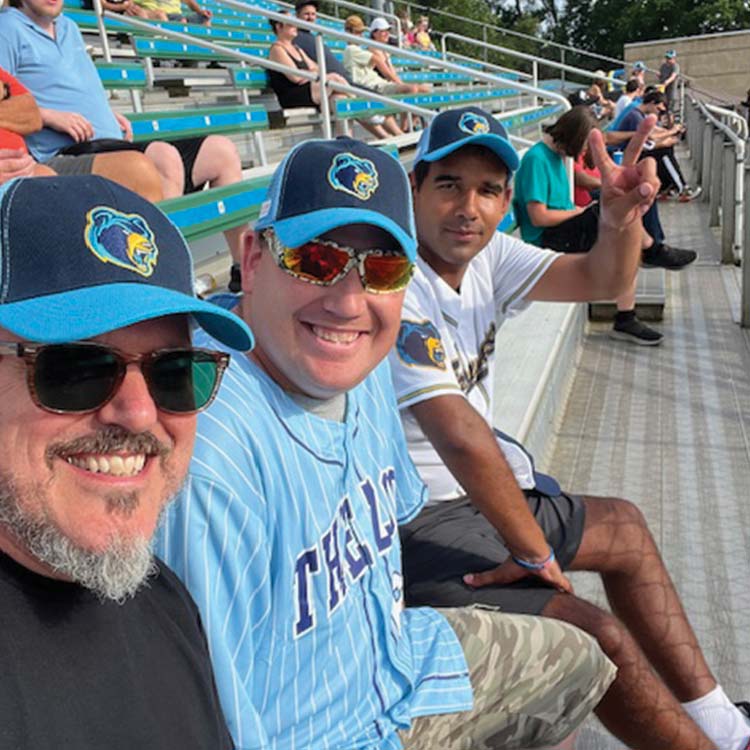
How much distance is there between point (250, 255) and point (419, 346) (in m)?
0.56

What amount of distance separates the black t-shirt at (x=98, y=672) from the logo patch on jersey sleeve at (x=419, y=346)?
0.97 metres

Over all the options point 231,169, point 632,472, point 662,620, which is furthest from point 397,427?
point 231,169

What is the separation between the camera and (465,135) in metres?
2.13

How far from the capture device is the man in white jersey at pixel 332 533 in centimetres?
120

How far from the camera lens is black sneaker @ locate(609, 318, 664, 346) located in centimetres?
479

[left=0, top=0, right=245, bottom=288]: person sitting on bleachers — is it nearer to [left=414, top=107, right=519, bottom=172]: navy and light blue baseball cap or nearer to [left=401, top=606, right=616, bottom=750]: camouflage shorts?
[left=414, top=107, right=519, bottom=172]: navy and light blue baseball cap

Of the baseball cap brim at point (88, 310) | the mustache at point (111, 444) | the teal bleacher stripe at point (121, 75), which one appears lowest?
the mustache at point (111, 444)

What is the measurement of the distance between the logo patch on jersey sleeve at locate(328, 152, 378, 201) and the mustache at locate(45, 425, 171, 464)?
2.12ft

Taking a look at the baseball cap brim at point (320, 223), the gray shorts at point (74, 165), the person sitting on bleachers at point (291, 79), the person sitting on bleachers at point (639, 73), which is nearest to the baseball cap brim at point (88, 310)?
the baseball cap brim at point (320, 223)

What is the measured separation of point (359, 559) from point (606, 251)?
141 cm

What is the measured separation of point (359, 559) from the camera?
1.45 meters

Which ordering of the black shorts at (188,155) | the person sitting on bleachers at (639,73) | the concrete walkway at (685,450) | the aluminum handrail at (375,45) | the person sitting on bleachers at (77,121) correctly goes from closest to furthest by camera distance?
the concrete walkway at (685,450)
the person sitting on bleachers at (77,121)
the black shorts at (188,155)
the aluminum handrail at (375,45)
the person sitting on bleachers at (639,73)

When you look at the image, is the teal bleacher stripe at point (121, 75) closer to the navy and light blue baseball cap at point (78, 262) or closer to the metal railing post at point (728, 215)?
the metal railing post at point (728, 215)

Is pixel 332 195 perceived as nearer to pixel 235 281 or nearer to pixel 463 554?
pixel 463 554
